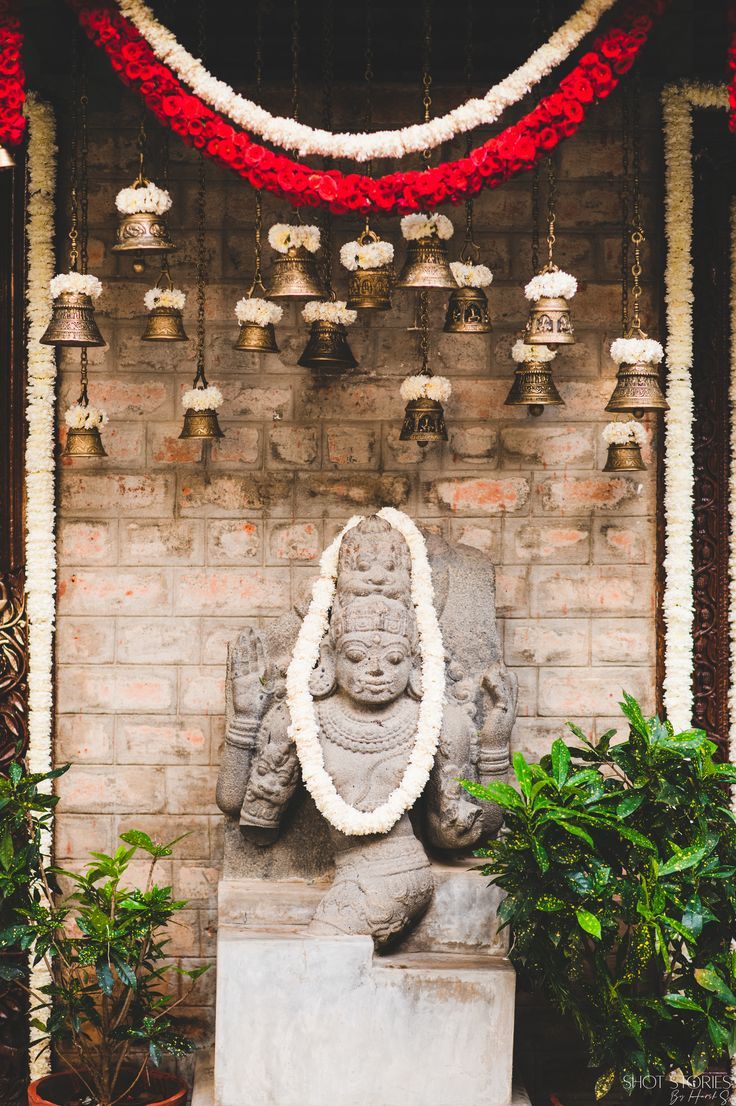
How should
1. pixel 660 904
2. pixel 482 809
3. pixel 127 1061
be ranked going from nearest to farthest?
pixel 660 904 < pixel 482 809 < pixel 127 1061

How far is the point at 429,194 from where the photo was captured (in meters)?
4.66

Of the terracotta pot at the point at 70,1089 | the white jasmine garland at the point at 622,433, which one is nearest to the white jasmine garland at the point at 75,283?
the white jasmine garland at the point at 622,433

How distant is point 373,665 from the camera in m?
5.05

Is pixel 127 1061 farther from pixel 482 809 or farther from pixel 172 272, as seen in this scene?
pixel 172 272

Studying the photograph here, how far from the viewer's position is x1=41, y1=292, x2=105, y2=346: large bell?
513cm

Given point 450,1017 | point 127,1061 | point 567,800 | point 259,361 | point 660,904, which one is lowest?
point 127,1061

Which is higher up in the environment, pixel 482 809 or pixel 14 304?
pixel 14 304

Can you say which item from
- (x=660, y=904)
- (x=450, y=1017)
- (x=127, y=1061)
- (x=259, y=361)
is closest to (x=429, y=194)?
(x=259, y=361)

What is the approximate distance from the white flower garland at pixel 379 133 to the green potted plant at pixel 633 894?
79.2 inches

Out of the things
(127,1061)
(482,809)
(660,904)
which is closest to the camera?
(660,904)

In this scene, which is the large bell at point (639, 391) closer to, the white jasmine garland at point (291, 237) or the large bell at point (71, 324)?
the white jasmine garland at point (291, 237)

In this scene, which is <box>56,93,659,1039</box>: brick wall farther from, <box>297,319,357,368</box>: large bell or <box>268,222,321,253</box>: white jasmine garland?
<box>268,222,321,253</box>: white jasmine garland

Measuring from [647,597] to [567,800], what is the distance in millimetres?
1516

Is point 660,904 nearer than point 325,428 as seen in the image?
Yes
